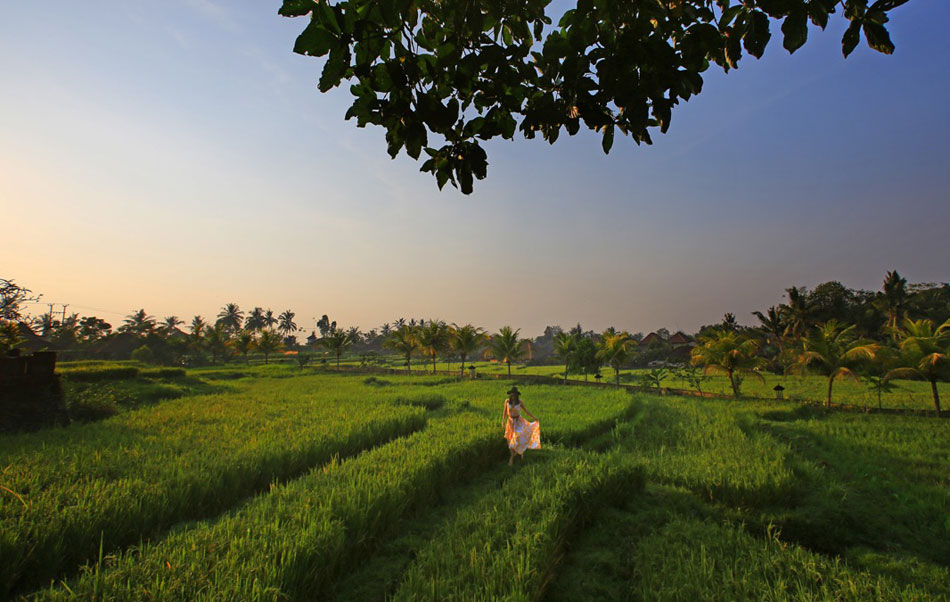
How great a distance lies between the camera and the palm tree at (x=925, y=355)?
37.4 feet

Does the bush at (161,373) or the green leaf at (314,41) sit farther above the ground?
the green leaf at (314,41)

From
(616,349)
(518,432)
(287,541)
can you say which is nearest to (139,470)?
(287,541)

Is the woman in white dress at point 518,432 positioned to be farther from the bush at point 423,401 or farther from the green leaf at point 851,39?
the bush at point 423,401

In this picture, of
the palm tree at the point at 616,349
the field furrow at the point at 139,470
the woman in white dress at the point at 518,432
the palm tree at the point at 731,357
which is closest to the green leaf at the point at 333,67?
the field furrow at the point at 139,470

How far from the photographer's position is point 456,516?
463 centimetres

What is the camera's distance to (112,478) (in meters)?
5.16

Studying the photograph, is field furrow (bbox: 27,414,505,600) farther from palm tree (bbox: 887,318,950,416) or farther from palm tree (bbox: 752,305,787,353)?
palm tree (bbox: 752,305,787,353)

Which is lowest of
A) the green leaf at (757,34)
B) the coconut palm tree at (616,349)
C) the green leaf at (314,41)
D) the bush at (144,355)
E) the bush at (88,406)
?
the bush at (144,355)

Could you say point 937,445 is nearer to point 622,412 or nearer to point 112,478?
point 622,412

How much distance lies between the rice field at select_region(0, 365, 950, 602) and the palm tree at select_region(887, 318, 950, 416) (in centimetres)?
497

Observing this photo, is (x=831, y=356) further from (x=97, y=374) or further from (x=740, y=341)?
(x=97, y=374)

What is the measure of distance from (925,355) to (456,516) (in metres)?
16.7

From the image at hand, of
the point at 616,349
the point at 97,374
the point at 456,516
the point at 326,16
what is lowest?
the point at 456,516

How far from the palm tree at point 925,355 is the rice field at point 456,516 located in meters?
4.97
